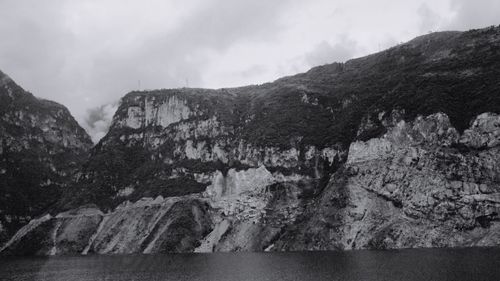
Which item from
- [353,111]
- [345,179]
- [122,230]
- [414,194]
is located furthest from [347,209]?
[122,230]

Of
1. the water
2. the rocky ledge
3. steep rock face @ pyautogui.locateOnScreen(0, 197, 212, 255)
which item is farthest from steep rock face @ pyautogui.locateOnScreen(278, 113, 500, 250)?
steep rock face @ pyautogui.locateOnScreen(0, 197, 212, 255)

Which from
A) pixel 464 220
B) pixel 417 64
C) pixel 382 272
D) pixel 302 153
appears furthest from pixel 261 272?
pixel 417 64

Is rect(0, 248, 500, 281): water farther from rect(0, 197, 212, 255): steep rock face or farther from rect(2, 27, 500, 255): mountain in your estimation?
rect(0, 197, 212, 255): steep rock face

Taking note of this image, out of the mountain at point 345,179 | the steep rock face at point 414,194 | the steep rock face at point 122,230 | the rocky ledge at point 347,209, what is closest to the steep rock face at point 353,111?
the mountain at point 345,179

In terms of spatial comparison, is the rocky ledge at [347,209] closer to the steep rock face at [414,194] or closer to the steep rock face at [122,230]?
the steep rock face at [414,194]

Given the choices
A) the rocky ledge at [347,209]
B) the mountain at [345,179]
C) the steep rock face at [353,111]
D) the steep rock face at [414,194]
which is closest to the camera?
the steep rock face at [414,194]

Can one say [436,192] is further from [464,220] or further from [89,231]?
[89,231]

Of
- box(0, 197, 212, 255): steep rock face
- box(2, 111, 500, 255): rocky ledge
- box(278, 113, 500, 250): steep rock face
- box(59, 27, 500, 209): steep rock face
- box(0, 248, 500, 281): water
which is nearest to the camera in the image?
box(0, 248, 500, 281): water

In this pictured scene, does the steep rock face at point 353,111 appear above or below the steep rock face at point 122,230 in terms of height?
above
